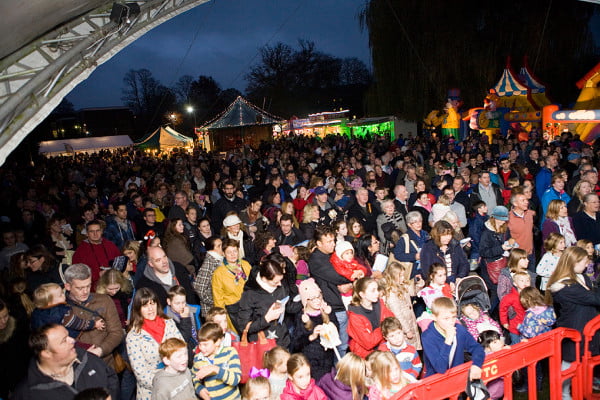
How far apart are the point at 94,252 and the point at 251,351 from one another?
9.39 ft

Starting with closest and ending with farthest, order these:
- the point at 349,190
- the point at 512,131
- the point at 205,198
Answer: the point at 349,190 → the point at 205,198 → the point at 512,131

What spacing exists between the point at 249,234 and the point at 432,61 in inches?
680

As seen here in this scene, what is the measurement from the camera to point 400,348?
351 cm

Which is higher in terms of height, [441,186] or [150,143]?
[150,143]

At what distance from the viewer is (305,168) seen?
451 inches

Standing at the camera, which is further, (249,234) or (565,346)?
(249,234)

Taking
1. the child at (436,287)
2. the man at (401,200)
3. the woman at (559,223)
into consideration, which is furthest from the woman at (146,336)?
the woman at (559,223)

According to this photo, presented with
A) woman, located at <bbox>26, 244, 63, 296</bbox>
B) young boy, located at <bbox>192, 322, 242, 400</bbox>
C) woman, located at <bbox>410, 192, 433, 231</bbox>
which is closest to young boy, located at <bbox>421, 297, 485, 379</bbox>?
young boy, located at <bbox>192, 322, 242, 400</bbox>

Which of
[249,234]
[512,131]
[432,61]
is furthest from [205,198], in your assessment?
[432,61]

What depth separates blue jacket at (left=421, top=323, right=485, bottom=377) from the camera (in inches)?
127

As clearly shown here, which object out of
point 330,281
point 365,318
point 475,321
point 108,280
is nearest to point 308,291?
point 365,318

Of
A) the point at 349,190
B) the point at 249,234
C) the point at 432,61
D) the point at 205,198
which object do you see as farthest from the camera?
the point at 432,61

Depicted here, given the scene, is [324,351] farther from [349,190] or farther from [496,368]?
[349,190]

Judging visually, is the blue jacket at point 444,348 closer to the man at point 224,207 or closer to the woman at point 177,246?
the woman at point 177,246
